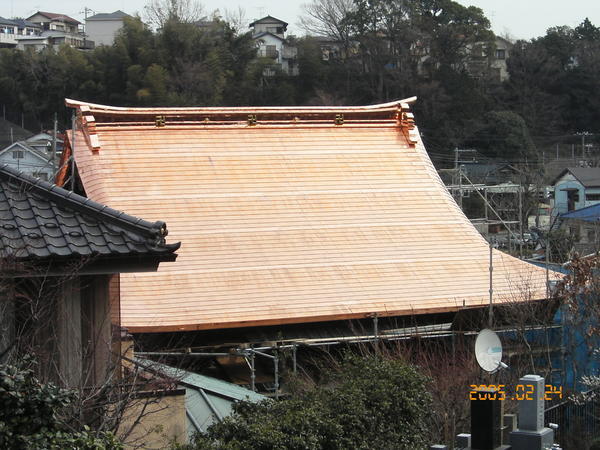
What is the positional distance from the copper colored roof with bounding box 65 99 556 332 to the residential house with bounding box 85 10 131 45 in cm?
5669

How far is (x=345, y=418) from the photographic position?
6.52 m

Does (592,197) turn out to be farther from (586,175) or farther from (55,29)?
(55,29)

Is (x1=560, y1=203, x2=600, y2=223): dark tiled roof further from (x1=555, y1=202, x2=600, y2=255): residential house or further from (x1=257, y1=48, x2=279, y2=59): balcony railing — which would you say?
(x1=257, y1=48, x2=279, y2=59): balcony railing

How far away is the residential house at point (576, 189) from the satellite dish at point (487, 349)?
35005 mm

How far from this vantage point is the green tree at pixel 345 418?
6.12m

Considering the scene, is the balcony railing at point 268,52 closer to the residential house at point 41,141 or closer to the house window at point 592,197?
the residential house at point 41,141

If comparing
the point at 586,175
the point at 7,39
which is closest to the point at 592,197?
the point at 586,175

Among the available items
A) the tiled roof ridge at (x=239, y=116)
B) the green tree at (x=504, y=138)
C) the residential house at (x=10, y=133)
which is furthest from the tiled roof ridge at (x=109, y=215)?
the residential house at (x=10, y=133)

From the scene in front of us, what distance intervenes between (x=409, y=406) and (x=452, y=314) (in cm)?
779

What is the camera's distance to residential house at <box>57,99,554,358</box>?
45.0 feet

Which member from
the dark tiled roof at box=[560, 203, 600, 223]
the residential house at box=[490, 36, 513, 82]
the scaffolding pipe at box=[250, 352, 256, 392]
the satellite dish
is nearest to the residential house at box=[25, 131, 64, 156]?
the dark tiled roof at box=[560, 203, 600, 223]

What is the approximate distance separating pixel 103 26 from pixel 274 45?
1663 centimetres

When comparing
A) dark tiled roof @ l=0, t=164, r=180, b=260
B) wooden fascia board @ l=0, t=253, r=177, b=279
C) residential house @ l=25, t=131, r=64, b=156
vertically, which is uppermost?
dark tiled roof @ l=0, t=164, r=180, b=260

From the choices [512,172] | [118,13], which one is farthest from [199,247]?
[118,13]
